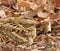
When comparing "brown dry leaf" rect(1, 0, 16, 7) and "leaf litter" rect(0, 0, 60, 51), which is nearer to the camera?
"leaf litter" rect(0, 0, 60, 51)

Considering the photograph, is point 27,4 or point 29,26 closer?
point 29,26

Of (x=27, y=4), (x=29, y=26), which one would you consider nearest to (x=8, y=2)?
(x=27, y=4)

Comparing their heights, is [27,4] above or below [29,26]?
above

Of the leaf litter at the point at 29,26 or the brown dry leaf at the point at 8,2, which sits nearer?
the leaf litter at the point at 29,26

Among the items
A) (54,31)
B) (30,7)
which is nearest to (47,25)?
(54,31)

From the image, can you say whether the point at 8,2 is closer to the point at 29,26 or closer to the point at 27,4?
the point at 27,4

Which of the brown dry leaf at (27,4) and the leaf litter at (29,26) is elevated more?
the brown dry leaf at (27,4)

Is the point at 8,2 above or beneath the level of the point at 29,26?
above

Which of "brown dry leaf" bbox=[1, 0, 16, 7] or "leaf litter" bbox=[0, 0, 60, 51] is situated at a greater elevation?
"brown dry leaf" bbox=[1, 0, 16, 7]

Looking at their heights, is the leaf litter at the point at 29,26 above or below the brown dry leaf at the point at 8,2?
below

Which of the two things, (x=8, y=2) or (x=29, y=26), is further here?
(x=8, y=2)

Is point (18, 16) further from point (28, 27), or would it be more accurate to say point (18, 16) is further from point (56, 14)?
point (56, 14)
